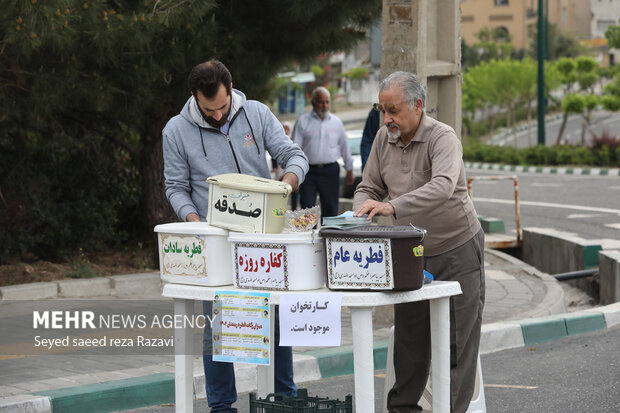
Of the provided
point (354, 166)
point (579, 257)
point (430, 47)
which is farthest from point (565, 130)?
point (430, 47)

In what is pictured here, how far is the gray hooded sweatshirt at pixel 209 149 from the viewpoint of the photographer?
502 centimetres

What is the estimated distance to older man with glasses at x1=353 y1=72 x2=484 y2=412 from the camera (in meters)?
4.49

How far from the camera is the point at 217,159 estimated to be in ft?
16.5

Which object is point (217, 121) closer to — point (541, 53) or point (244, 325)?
point (244, 325)

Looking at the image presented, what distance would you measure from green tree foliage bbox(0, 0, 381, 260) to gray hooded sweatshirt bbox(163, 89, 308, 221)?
10.8ft

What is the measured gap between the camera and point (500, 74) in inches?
2041

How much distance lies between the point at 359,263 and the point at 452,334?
0.97 meters

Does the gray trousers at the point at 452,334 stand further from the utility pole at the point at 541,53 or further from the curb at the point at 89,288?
the utility pole at the point at 541,53

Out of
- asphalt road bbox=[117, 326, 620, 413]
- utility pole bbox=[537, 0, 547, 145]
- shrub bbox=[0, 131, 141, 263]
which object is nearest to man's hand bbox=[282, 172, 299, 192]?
asphalt road bbox=[117, 326, 620, 413]

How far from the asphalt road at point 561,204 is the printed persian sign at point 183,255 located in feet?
36.9

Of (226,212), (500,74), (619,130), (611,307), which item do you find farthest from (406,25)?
(619,130)

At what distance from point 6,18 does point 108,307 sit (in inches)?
101

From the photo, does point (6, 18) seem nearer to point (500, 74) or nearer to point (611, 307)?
point (611, 307)

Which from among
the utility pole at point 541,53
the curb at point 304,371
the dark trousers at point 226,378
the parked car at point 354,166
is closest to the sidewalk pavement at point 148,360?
the curb at point 304,371
